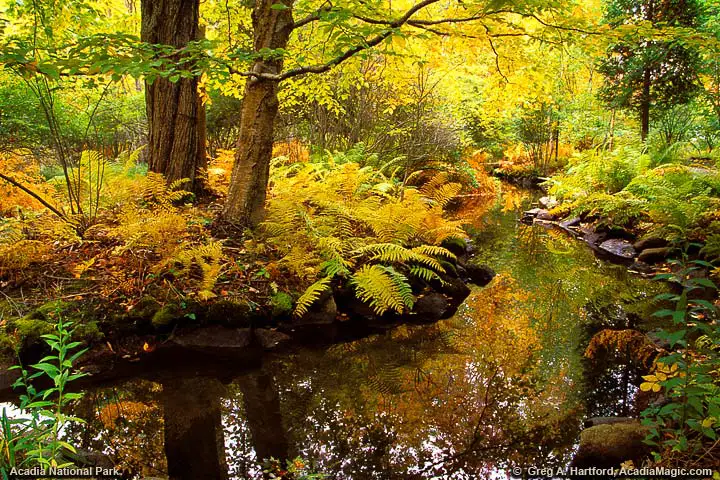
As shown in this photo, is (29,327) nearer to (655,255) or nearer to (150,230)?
(150,230)

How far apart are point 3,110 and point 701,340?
34.1 feet

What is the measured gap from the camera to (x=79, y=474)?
195 cm

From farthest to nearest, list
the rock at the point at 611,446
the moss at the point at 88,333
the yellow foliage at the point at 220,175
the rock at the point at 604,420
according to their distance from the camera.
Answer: the yellow foliage at the point at 220,175 → the moss at the point at 88,333 → the rock at the point at 604,420 → the rock at the point at 611,446

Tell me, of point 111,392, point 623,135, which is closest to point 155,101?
point 111,392

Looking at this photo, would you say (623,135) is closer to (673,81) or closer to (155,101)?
(673,81)

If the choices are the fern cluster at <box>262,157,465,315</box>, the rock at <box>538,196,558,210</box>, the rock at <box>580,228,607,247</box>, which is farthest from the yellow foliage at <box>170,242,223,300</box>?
the rock at <box>538,196,558,210</box>

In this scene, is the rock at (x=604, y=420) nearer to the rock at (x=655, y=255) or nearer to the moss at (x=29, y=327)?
the moss at (x=29, y=327)

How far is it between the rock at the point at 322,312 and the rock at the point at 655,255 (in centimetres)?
541

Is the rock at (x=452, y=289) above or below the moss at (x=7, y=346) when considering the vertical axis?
below

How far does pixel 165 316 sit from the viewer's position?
4.19 m

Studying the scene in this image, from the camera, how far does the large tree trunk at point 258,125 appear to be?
4891 millimetres

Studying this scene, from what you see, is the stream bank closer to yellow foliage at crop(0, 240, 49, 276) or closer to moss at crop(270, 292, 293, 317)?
moss at crop(270, 292, 293, 317)

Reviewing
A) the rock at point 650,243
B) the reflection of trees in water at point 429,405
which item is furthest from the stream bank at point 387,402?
the rock at point 650,243

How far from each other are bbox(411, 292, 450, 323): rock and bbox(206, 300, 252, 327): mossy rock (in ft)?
6.46
